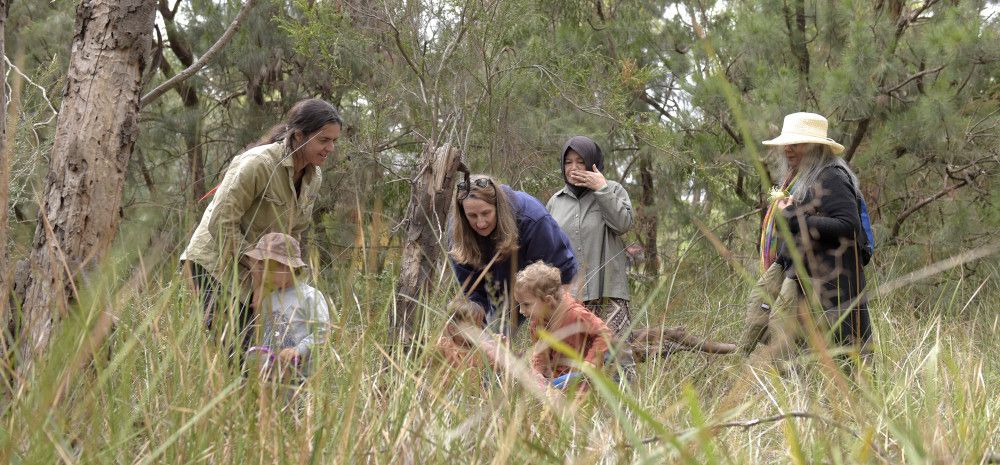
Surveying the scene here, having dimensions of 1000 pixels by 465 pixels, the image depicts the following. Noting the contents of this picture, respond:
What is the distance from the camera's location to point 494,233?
170 inches

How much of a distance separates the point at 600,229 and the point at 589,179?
0.86ft

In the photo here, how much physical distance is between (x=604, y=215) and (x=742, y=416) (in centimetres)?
218

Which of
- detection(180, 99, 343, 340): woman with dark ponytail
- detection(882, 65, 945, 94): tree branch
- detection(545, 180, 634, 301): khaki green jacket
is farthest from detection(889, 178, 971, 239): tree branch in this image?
detection(180, 99, 343, 340): woman with dark ponytail

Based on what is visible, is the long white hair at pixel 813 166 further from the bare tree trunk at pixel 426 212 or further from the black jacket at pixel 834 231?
the bare tree trunk at pixel 426 212

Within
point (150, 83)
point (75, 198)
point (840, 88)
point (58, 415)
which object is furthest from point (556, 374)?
point (150, 83)

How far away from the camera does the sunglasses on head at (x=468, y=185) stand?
425 cm

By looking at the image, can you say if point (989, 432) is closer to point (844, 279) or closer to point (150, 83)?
point (844, 279)

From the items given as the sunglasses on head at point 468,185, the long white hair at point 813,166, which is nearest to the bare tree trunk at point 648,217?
the long white hair at point 813,166

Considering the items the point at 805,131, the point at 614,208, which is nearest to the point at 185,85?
the point at 614,208

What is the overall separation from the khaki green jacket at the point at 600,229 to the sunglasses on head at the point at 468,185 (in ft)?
3.48

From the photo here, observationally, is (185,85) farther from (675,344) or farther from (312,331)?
(312,331)

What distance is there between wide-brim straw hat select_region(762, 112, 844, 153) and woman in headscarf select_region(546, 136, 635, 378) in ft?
2.92

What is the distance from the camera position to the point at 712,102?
27.5 ft

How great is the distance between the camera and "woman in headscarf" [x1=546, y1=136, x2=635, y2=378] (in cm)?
519
